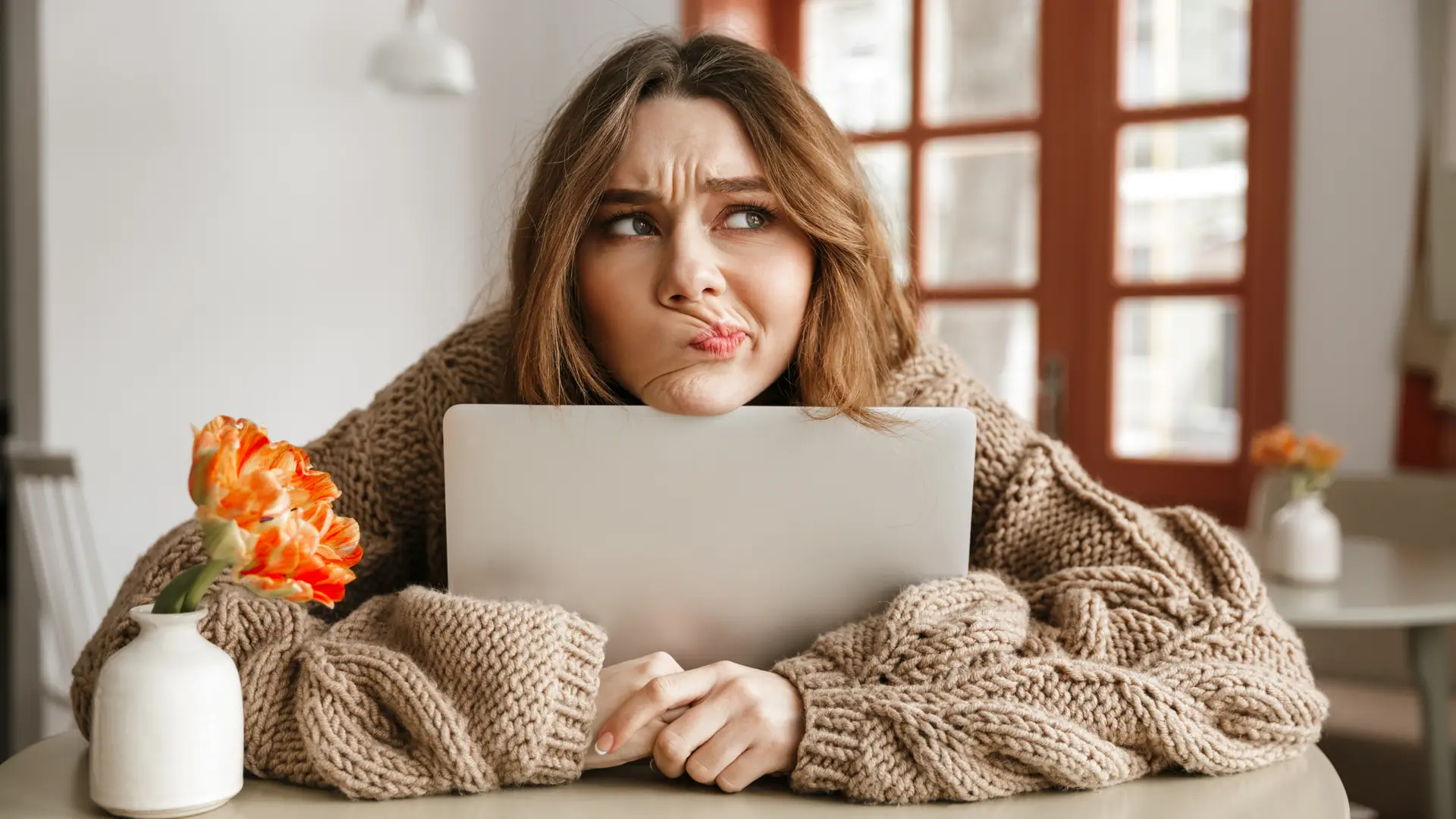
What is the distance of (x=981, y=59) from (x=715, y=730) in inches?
119

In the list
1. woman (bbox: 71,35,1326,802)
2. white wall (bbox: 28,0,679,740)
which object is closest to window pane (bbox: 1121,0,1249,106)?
white wall (bbox: 28,0,679,740)

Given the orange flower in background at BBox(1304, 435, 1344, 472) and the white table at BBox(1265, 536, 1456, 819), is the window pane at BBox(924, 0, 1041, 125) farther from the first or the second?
the white table at BBox(1265, 536, 1456, 819)

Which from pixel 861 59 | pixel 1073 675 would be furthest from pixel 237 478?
pixel 861 59

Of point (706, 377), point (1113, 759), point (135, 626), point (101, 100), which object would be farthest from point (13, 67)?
point (1113, 759)

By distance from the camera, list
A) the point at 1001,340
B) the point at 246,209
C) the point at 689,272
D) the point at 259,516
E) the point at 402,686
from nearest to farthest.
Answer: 1. the point at 259,516
2. the point at 402,686
3. the point at 689,272
4. the point at 246,209
5. the point at 1001,340

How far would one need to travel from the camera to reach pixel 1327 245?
2840 millimetres

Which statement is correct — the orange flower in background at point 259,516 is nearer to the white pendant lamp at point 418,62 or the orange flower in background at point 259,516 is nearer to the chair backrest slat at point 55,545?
the chair backrest slat at point 55,545

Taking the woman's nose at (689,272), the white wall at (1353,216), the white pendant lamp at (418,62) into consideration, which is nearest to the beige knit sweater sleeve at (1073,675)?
the woman's nose at (689,272)

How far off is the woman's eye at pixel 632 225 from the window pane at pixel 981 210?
2.59 meters

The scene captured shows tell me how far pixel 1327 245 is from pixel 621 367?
2.46 m

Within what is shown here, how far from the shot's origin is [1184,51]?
123 inches

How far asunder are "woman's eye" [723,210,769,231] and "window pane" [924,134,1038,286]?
101 inches

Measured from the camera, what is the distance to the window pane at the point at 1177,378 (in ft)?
10.1

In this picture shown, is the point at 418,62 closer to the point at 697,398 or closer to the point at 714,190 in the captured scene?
the point at 714,190
